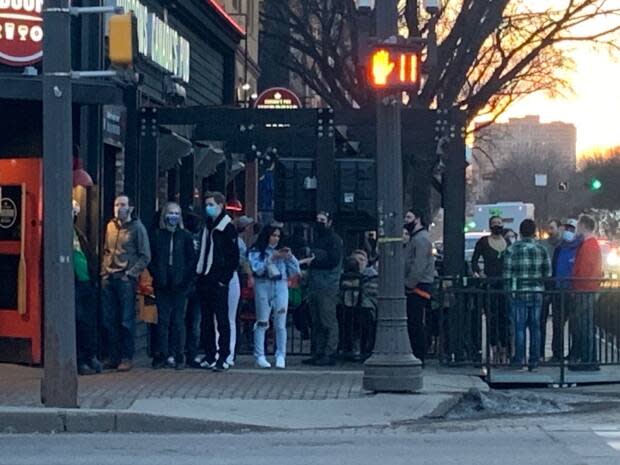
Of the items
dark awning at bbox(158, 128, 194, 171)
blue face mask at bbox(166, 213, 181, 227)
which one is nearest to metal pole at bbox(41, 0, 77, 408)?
blue face mask at bbox(166, 213, 181, 227)

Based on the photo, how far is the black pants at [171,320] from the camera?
616 inches

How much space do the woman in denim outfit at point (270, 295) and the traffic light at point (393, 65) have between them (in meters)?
3.46

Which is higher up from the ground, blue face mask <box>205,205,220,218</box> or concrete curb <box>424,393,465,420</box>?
blue face mask <box>205,205,220,218</box>

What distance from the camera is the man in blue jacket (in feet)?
50.7

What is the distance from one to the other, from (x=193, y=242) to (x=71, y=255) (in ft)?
11.8

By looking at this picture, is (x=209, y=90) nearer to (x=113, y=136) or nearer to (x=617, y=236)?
(x=113, y=136)

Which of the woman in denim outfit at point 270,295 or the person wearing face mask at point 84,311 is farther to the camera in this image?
the woman in denim outfit at point 270,295

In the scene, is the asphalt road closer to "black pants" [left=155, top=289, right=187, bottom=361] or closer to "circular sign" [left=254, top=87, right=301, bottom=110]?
"black pants" [left=155, top=289, right=187, bottom=361]

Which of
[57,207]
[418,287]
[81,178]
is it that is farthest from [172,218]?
[57,207]

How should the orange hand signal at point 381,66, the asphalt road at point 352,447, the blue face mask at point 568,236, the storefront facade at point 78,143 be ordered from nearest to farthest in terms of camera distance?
the asphalt road at point 352,447, the orange hand signal at point 381,66, the storefront facade at point 78,143, the blue face mask at point 568,236

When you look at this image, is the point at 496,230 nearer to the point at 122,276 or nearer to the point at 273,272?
the point at 273,272

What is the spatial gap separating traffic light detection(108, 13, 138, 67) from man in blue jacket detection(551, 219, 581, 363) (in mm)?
6022

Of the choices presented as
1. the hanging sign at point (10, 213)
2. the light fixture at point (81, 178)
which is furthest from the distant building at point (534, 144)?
the light fixture at point (81, 178)

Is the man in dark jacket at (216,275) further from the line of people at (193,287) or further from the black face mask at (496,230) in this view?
the black face mask at (496,230)
